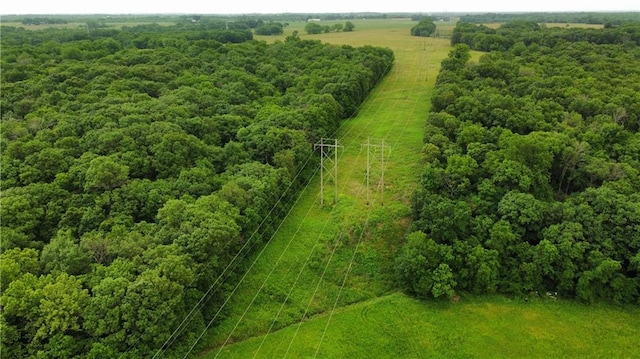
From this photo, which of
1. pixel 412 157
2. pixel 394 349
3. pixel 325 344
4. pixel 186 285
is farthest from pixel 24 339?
pixel 412 157

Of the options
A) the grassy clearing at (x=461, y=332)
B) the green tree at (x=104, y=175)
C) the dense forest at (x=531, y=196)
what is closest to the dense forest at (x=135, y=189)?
the green tree at (x=104, y=175)

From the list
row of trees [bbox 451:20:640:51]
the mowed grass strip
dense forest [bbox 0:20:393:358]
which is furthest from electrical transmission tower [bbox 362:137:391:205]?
row of trees [bbox 451:20:640:51]

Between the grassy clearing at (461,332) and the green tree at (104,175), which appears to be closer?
the grassy clearing at (461,332)

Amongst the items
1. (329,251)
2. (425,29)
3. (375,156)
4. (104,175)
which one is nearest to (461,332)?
(329,251)

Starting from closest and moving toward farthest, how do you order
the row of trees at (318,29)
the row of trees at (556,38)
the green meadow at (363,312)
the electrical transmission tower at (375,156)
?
the green meadow at (363,312) < the electrical transmission tower at (375,156) < the row of trees at (556,38) < the row of trees at (318,29)

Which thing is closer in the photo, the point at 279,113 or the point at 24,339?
the point at 24,339

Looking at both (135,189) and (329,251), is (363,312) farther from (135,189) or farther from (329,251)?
(135,189)

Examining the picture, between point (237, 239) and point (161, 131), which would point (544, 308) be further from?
point (161, 131)

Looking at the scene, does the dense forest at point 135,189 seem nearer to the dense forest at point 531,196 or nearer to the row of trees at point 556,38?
the dense forest at point 531,196
